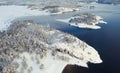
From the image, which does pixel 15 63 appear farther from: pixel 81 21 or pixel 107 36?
pixel 81 21

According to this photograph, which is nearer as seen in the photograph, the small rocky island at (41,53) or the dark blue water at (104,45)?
the dark blue water at (104,45)

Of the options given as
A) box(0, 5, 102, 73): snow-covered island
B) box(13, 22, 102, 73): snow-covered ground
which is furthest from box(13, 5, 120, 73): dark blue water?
box(0, 5, 102, 73): snow-covered island

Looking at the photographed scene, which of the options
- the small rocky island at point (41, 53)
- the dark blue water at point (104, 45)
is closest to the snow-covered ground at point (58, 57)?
the small rocky island at point (41, 53)

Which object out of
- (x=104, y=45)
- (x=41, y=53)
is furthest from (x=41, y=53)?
(x=104, y=45)

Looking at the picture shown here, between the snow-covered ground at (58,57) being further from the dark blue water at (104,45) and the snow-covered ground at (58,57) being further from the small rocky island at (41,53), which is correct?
the dark blue water at (104,45)

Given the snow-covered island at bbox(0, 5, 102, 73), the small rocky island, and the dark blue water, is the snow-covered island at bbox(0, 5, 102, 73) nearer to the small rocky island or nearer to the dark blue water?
the small rocky island

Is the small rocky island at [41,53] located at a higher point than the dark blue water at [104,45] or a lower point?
higher

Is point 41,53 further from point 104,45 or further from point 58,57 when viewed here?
point 104,45

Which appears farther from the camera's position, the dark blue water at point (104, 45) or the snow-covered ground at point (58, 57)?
the snow-covered ground at point (58, 57)

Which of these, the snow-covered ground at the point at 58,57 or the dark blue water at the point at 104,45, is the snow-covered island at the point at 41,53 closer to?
the snow-covered ground at the point at 58,57
